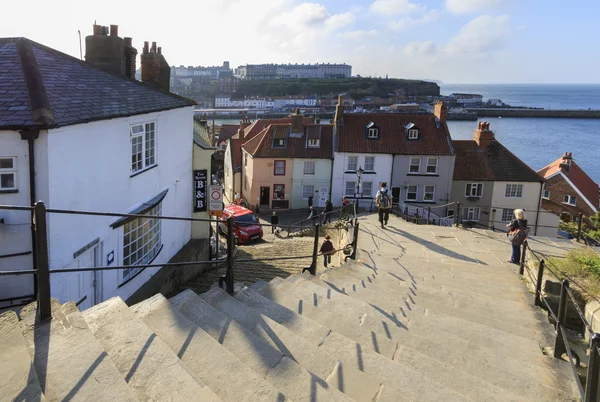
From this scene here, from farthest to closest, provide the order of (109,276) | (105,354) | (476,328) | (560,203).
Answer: (560,203)
(109,276)
(476,328)
(105,354)

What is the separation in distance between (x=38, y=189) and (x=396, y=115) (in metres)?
33.4

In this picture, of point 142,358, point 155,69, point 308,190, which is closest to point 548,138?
point 308,190

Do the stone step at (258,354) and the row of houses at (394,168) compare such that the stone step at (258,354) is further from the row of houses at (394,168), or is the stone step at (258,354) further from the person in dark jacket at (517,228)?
the row of houses at (394,168)

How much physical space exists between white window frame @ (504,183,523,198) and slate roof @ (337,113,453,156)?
5.52 metres

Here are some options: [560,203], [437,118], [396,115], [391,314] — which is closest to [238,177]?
[396,115]

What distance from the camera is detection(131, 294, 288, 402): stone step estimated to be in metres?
3.29

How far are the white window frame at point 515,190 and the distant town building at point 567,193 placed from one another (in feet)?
22.3

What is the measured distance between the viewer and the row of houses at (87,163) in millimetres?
7746

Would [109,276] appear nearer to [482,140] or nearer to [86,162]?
[86,162]

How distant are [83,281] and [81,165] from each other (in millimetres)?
2422

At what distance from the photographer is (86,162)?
8812mm

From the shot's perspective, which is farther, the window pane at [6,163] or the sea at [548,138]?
the sea at [548,138]

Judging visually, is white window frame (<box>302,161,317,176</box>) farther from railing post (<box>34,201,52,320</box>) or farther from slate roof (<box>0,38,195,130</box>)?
railing post (<box>34,201,52,320</box>)

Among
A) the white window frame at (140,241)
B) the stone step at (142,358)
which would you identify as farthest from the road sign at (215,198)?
the stone step at (142,358)
